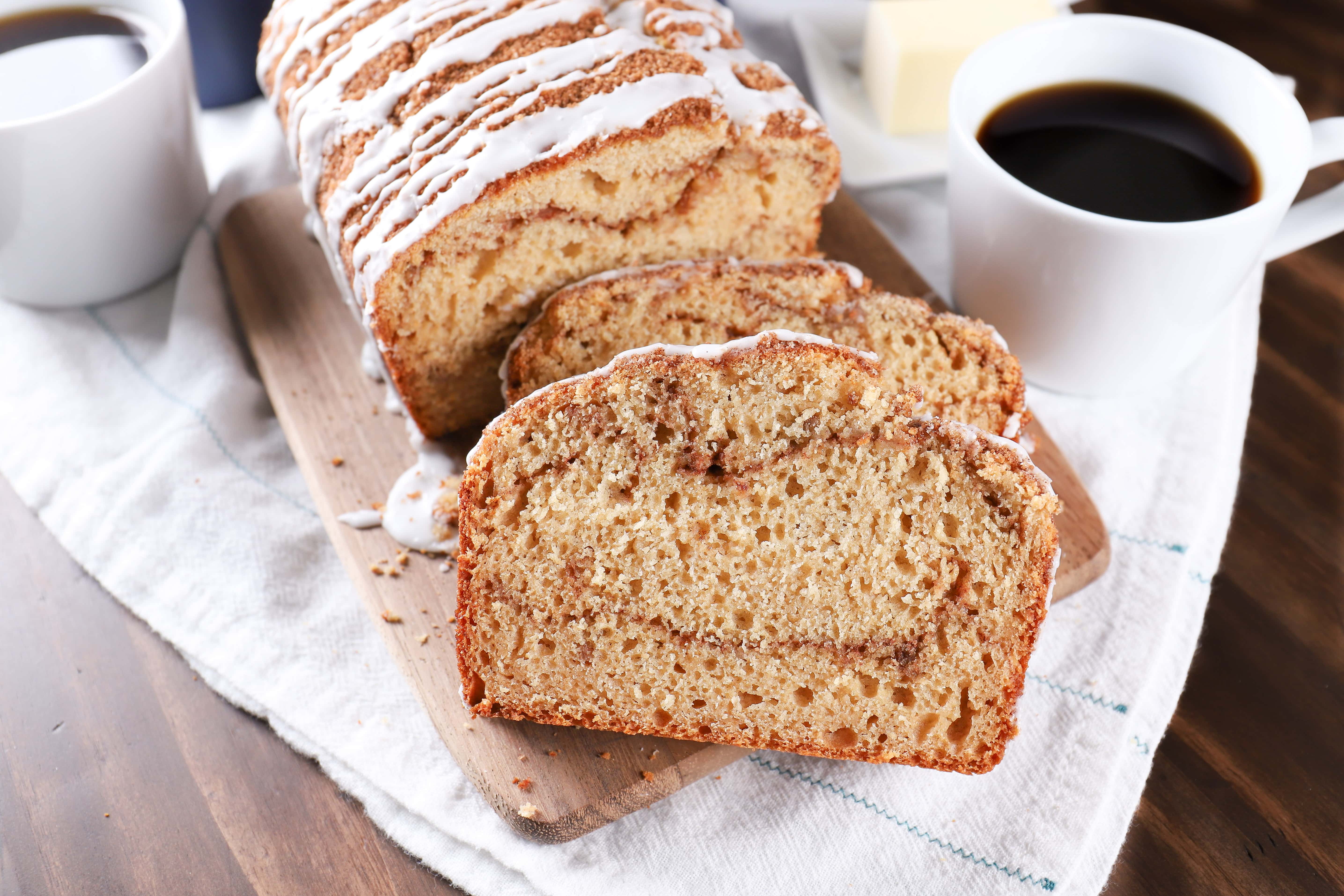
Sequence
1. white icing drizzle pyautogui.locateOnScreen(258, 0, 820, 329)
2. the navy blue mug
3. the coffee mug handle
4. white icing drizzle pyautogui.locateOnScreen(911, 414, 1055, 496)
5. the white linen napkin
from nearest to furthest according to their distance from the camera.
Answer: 1. white icing drizzle pyautogui.locateOnScreen(911, 414, 1055, 496)
2. the white linen napkin
3. white icing drizzle pyautogui.locateOnScreen(258, 0, 820, 329)
4. the coffee mug handle
5. the navy blue mug

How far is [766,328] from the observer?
2.00 meters

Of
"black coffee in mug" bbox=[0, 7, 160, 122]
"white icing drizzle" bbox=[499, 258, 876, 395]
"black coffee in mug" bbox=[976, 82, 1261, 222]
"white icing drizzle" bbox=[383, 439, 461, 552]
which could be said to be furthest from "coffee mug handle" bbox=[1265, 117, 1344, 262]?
"black coffee in mug" bbox=[0, 7, 160, 122]

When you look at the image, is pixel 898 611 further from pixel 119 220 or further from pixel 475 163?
pixel 119 220

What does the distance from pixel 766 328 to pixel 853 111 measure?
1105 millimetres

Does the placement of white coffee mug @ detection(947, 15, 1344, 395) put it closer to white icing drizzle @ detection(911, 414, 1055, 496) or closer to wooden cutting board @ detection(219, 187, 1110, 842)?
A: wooden cutting board @ detection(219, 187, 1110, 842)

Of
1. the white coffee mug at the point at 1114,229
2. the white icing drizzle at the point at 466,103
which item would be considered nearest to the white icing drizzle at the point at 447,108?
the white icing drizzle at the point at 466,103

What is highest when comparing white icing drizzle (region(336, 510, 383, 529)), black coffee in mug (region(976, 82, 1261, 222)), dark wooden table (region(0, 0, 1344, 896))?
black coffee in mug (region(976, 82, 1261, 222))

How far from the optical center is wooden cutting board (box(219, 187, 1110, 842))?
1754 mm

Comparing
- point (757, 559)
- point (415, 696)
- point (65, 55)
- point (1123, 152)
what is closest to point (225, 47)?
point (65, 55)

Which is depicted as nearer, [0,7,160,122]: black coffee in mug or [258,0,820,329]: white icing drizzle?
[258,0,820,329]: white icing drizzle

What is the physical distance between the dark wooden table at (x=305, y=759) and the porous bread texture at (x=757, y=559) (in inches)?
14.1

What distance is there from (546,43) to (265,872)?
1.52 metres

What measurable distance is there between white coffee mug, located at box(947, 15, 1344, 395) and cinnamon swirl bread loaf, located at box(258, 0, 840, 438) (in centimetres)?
34

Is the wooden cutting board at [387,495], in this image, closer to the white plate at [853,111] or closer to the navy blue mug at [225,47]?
the white plate at [853,111]
